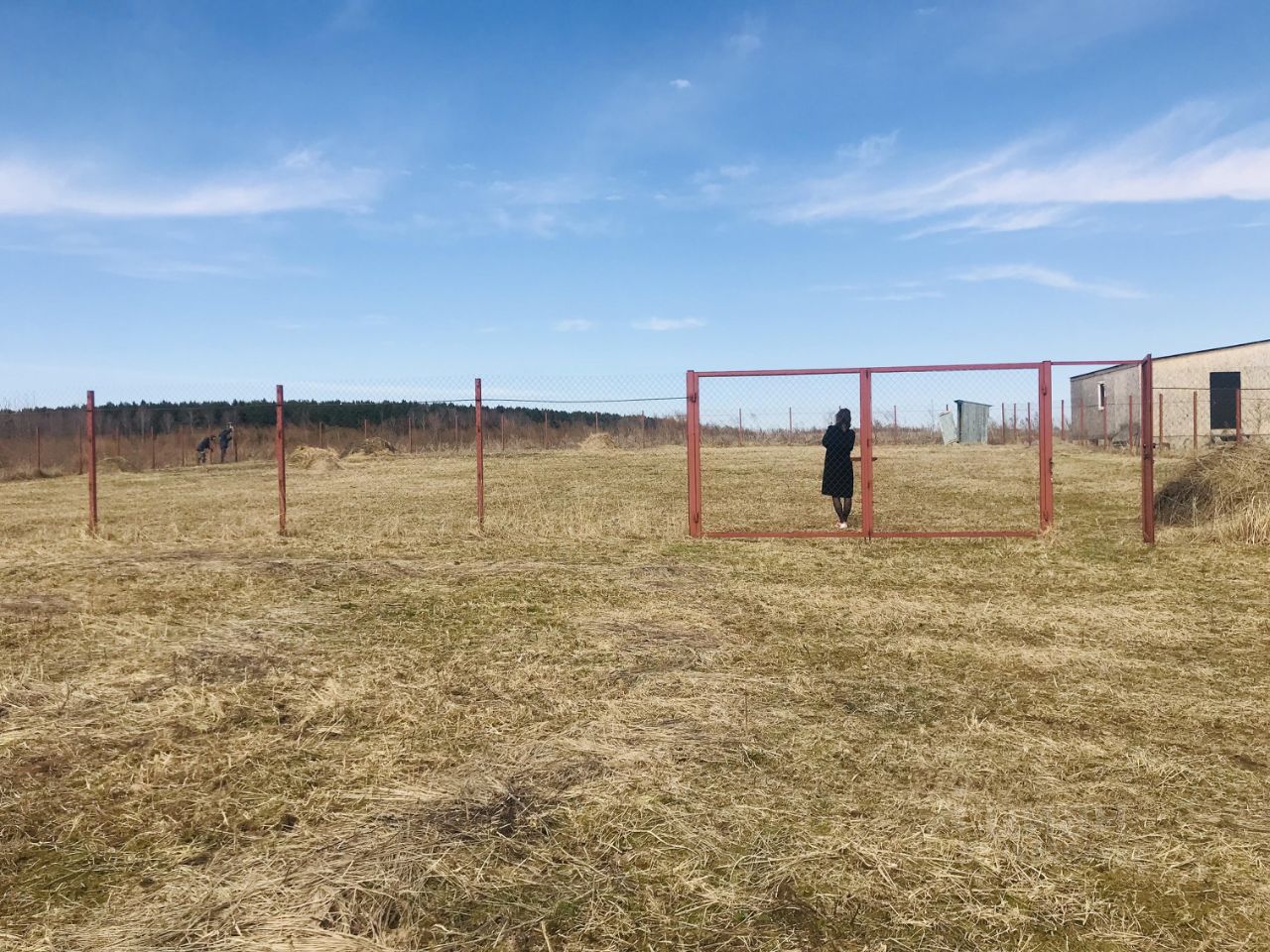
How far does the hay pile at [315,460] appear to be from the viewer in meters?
27.7

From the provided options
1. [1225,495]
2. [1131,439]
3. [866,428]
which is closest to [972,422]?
[1131,439]

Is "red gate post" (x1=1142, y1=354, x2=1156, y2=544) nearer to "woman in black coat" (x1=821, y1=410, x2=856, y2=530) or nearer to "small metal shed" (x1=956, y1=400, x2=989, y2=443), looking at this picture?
"woman in black coat" (x1=821, y1=410, x2=856, y2=530)

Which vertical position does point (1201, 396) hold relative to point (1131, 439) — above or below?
above

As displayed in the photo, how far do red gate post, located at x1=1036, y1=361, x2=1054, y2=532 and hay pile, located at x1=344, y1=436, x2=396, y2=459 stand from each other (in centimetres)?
2913

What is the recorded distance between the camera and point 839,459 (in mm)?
10578

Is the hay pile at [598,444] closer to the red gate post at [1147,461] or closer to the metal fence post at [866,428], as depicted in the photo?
the metal fence post at [866,428]

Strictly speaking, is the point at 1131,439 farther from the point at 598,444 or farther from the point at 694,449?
the point at 694,449

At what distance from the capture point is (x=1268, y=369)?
27.4 m

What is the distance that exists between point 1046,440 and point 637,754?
24.9 ft

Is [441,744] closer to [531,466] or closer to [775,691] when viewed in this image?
[775,691]

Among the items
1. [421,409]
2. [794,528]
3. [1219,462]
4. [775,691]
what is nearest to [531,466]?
[794,528]

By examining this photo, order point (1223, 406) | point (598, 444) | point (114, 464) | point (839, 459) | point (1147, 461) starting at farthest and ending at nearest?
point (598, 444), point (114, 464), point (1223, 406), point (839, 459), point (1147, 461)

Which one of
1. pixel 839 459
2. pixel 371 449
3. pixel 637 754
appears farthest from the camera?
pixel 371 449

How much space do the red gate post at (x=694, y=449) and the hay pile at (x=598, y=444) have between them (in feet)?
82.1
